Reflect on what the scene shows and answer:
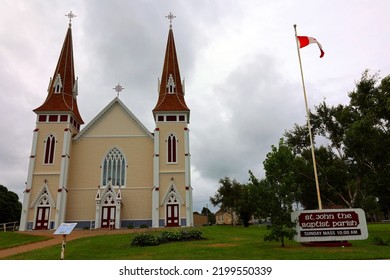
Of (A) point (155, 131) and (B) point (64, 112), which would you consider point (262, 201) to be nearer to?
(A) point (155, 131)

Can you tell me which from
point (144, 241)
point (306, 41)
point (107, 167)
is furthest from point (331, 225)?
point (107, 167)

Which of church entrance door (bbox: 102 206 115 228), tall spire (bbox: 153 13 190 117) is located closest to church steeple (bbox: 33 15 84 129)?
tall spire (bbox: 153 13 190 117)

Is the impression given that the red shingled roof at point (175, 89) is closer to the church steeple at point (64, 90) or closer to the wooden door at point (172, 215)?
the church steeple at point (64, 90)

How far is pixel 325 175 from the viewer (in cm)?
3278

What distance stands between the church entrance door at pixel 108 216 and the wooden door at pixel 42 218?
20.0ft

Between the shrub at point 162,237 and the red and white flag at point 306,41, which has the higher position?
the red and white flag at point 306,41

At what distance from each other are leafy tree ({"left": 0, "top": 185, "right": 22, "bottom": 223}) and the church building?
2628 cm

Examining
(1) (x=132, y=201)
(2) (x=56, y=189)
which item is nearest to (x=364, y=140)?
(1) (x=132, y=201)

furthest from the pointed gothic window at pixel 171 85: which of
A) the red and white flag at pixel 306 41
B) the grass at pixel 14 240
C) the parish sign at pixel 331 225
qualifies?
the parish sign at pixel 331 225

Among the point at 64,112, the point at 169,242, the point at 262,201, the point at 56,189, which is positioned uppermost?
the point at 64,112

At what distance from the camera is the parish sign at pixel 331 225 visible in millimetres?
17266

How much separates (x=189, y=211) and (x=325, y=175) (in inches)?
600

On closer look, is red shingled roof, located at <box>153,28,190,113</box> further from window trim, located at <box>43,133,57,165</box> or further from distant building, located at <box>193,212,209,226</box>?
distant building, located at <box>193,212,209,226</box>

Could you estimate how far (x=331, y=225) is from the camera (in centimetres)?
1736
